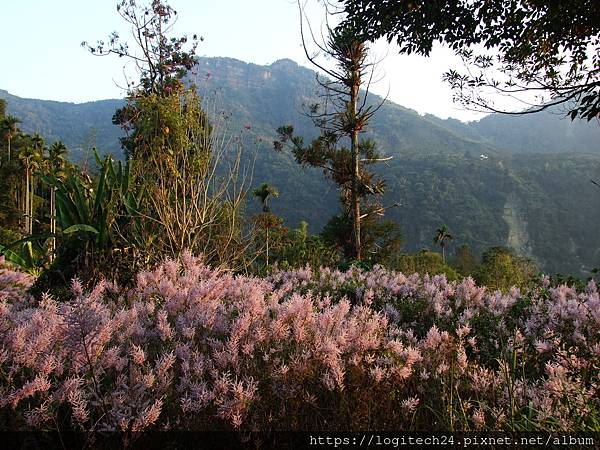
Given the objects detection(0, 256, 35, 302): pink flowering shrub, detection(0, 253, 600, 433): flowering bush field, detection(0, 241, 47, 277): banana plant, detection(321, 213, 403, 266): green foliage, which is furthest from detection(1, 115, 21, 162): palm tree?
detection(0, 253, 600, 433): flowering bush field

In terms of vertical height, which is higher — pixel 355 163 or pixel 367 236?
pixel 355 163

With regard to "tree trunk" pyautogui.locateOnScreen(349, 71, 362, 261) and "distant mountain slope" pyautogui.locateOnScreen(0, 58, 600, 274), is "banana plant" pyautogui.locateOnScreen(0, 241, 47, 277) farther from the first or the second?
"distant mountain slope" pyautogui.locateOnScreen(0, 58, 600, 274)

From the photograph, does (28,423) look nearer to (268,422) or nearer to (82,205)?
(268,422)

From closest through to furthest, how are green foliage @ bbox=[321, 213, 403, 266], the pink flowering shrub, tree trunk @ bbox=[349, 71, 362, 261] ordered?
the pink flowering shrub
tree trunk @ bbox=[349, 71, 362, 261]
green foliage @ bbox=[321, 213, 403, 266]

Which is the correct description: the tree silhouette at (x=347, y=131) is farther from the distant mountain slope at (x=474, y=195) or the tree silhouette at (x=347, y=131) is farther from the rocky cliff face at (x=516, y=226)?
the rocky cliff face at (x=516, y=226)

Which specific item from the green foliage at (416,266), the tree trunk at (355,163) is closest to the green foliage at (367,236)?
the green foliage at (416,266)

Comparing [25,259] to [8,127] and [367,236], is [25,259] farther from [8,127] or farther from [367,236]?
[8,127]

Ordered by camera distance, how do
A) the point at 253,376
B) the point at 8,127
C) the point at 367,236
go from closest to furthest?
1. the point at 253,376
2. the point at 367,236
3. the point at 8,127

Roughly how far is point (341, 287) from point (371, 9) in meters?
4.31

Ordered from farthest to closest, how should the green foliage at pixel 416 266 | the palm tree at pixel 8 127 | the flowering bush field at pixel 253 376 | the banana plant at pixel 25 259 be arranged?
the palm tree at pixel 8 127, the green foliage at pixel 416 266, the banana plant at pixel 25 259, the flowering bush field at pixel 253 376

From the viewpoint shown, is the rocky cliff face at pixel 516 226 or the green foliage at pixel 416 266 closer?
the green foliage at pixel 416 266

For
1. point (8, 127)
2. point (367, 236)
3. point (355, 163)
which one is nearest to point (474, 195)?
point (8, 127)

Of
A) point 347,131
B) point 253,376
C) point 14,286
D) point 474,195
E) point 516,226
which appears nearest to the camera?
point 253,376

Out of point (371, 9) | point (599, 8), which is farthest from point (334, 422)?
point (371, 9)
